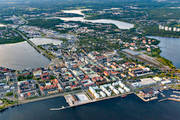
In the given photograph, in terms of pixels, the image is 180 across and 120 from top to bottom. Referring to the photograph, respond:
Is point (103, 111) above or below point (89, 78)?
below

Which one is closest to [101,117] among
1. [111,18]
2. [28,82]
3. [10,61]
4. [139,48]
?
[28,82]

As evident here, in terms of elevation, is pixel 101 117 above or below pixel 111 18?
below

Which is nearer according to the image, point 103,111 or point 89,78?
point 103,111

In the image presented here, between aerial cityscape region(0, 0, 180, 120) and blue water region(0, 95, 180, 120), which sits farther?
aerial cityscape region(0, 0, 180, 120)

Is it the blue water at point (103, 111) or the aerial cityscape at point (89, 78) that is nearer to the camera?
the blue water at point (103, 111)

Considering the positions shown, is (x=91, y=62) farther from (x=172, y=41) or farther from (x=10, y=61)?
(x=172, y=41)

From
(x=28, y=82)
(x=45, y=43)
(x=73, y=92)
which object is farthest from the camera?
(x=45, y=43)

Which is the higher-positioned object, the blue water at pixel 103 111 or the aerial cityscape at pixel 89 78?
the aerial cityscape at pixel 89 78

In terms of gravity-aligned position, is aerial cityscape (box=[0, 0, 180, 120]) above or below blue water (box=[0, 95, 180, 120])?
above
